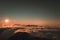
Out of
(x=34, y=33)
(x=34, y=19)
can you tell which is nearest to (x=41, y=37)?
→ (x=34, y=33)

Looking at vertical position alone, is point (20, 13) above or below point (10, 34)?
above

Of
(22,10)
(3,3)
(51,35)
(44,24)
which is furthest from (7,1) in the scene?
(51,35)

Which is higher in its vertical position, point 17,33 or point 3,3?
point 3,3

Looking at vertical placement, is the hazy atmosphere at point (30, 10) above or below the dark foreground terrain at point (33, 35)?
above

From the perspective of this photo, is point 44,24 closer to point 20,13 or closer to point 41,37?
point 41,37

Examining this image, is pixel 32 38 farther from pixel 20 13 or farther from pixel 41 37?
pixel 20 13

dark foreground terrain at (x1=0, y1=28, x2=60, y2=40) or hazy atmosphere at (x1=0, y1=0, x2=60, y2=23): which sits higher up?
hazy atmosphere at (x1=0, y1=0, x2=60, y2=23)

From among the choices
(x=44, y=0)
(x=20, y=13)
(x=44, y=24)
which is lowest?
(x=44, y=24)

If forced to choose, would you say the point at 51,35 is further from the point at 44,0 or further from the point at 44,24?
the point at 44,0

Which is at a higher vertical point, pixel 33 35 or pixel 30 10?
pixel 30 10
